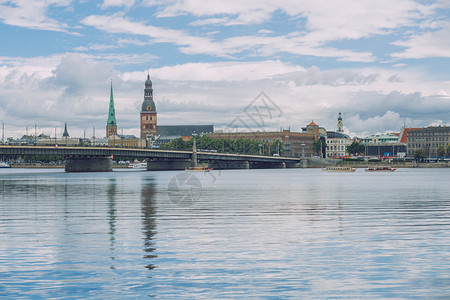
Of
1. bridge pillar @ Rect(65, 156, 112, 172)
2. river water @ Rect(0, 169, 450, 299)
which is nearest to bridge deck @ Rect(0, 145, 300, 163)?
bridge pillar @ Rect(65, 156, 112, 172)

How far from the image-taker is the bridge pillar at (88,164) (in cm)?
16412

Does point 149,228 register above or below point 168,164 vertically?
below

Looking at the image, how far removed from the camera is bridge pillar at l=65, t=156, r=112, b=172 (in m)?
164

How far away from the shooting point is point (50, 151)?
449 ft

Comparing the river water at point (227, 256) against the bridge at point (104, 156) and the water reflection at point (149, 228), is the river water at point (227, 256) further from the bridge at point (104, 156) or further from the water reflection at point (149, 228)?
the bridge at point (104, 156)

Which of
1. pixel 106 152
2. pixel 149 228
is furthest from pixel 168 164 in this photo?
pixel 149 228

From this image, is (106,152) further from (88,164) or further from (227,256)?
(227,256)

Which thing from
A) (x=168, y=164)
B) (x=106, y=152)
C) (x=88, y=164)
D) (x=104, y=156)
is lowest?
(x=168, y=164)

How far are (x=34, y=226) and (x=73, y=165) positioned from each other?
140 metres

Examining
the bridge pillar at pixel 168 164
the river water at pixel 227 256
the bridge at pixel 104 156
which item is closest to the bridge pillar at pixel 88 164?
the bridge at pixel 104 156

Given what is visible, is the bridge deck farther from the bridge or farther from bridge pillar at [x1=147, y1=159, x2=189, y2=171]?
bridge pillar at [x1=147, y1=159, x2=189, y2=171]

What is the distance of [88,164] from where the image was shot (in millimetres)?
164750

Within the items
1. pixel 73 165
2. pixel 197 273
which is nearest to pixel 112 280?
pixel 197 273

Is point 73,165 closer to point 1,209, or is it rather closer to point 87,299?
point 1,209
